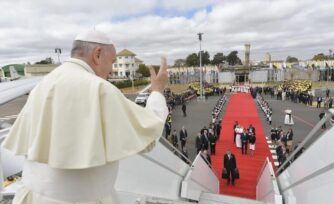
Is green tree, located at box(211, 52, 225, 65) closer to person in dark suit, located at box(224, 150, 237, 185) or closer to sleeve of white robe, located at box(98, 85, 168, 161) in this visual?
person in dark suit, located at box(224, 150, 237, 185)

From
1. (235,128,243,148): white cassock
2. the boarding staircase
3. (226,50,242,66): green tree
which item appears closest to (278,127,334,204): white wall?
the boarding staircase

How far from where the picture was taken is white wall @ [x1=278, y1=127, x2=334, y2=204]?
→ 2873mm

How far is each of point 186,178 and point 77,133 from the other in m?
5.22

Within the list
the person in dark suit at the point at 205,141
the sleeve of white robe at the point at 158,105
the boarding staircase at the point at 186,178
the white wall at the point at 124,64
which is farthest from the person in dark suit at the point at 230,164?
the white wall at the point at 124,64

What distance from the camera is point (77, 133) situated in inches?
54.4

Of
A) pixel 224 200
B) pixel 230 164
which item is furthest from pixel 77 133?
pixel 230 164

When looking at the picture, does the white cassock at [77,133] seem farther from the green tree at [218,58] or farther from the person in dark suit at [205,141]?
the green tree at [218,58]

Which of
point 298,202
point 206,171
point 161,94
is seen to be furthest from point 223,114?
point 161,94

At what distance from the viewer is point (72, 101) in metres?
1.38

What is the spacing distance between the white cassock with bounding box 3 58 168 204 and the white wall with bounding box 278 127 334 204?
7.39 ft

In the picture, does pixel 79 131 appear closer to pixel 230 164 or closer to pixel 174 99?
pixel 230 164

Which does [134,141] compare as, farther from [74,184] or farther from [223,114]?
[223,114]

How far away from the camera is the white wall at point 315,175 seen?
2.87m

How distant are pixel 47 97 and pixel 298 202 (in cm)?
388
